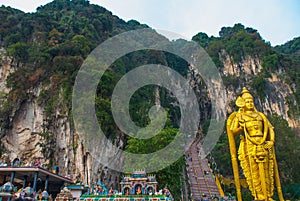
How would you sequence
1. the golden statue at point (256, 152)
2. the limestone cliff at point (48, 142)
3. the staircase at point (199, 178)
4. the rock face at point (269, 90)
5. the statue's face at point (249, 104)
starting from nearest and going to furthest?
the golden statue at point (256, 152) < the statue's face at point (249, 104) < the limestone cliff at point (48, 142) < the staircase at point (199, 178) < the rock face at point (269, 90)

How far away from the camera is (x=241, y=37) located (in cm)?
2842

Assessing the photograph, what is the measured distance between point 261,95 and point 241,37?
332 inches

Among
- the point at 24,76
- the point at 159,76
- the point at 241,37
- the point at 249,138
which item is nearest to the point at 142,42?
the point at 159,76

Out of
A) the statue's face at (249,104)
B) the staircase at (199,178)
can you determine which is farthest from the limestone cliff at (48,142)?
the statue's face at (249,104)

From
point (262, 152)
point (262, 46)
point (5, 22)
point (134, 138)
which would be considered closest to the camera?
point (262, 152)

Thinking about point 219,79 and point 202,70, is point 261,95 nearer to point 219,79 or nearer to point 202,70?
point 219,79

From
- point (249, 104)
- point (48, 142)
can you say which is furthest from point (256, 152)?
point (48, 142)

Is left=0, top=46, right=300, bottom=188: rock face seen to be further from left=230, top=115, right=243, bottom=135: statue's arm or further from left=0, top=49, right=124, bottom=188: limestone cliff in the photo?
left=230, top=115, right=243, bottom=135: statue's arm

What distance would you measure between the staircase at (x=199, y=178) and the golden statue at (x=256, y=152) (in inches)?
246

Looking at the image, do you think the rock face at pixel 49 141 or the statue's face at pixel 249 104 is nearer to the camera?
the statue's face at pixel 249 104

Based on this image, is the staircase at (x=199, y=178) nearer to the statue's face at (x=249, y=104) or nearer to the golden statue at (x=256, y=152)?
the golden statue at (x=256, y=152)

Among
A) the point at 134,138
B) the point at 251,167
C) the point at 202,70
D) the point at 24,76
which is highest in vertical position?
the point at 202,70

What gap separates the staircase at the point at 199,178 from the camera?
1291cm

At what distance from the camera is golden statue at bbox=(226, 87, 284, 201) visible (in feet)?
20.2
